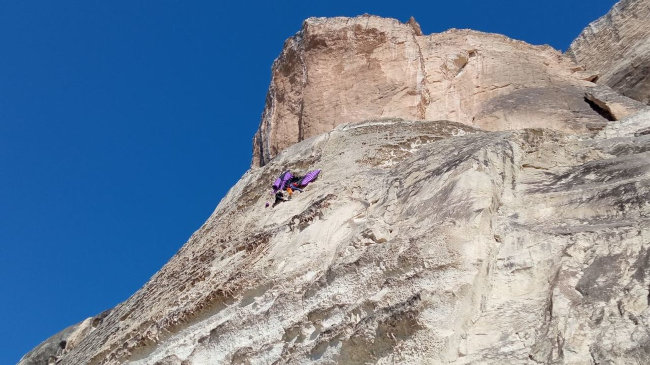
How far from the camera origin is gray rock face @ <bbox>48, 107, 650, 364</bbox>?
7.55 m

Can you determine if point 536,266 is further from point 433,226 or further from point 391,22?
point 391,22

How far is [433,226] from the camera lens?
8773mm

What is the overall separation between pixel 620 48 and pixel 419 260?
13.4 m

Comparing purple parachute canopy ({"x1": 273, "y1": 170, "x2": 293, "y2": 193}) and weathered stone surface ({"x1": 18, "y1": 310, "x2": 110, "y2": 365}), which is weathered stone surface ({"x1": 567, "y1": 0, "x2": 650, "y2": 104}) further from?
weathered stone surface ({"x1": 18, "y1": 310, "x2": 110, "y2": 365})

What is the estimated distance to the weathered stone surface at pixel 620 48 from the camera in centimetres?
1808

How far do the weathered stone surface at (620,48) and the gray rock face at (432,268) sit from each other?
657cm

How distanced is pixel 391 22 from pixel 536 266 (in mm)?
10623

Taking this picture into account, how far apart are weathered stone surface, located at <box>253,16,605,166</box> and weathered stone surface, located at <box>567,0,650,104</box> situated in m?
0.81

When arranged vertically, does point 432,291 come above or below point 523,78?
below

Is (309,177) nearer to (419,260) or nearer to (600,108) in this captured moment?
(419,260)

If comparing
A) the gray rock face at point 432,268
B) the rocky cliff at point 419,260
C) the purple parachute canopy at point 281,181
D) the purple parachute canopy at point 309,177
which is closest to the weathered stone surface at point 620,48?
the rocky cliff at point 419,260

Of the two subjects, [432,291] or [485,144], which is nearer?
[432,291]

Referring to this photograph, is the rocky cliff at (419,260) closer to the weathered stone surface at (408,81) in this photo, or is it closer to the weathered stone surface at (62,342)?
the weathered stone surface at (62,342)

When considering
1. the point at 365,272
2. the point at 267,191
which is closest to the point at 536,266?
the point at 365,272
